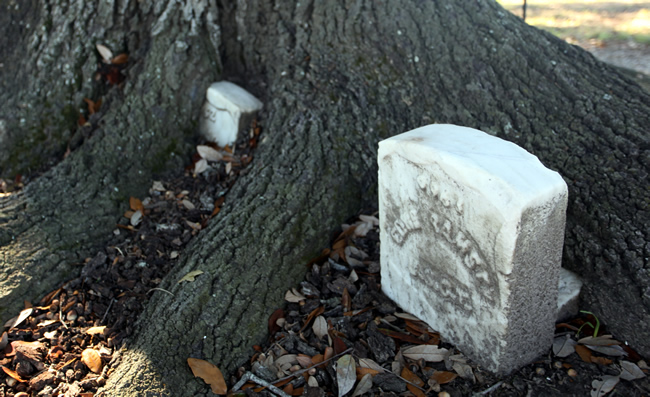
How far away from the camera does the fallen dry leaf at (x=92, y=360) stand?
2062 mm

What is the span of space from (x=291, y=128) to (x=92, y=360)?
57.1 inches

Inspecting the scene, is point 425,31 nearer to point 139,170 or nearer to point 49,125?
point 139,170

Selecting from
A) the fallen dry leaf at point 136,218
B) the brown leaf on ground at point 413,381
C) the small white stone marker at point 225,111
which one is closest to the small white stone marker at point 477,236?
the brown leaf on ground at point 413,381

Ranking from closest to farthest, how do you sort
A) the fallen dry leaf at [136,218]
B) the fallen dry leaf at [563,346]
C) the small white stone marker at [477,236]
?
the small white stone marker at [477,236], the fallen dry leaf at [563,346], the fallen dry leaf at [136,218]

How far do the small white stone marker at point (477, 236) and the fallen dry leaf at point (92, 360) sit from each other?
4.28 ft

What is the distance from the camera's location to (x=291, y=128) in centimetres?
273

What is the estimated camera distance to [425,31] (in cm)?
276

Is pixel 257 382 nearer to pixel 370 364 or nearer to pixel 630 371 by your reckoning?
pixel 370 364

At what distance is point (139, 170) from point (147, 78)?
0.57 m

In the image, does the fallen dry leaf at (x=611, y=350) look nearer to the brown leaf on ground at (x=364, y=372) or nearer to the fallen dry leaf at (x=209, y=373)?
the brown leaf on ground at (x=364, y=372)

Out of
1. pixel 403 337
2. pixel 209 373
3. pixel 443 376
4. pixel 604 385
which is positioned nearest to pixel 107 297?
pixel 209 373

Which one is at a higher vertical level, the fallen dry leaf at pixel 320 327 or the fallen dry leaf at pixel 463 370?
the fallen dry leaf at pixel 320 327

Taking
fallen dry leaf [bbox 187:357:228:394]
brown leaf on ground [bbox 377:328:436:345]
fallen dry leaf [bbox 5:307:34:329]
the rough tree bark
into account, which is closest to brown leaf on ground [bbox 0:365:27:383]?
fallen dry leaf [bbox 5:307:34:329]

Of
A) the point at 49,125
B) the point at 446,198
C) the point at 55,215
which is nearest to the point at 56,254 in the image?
the point at 55,215
